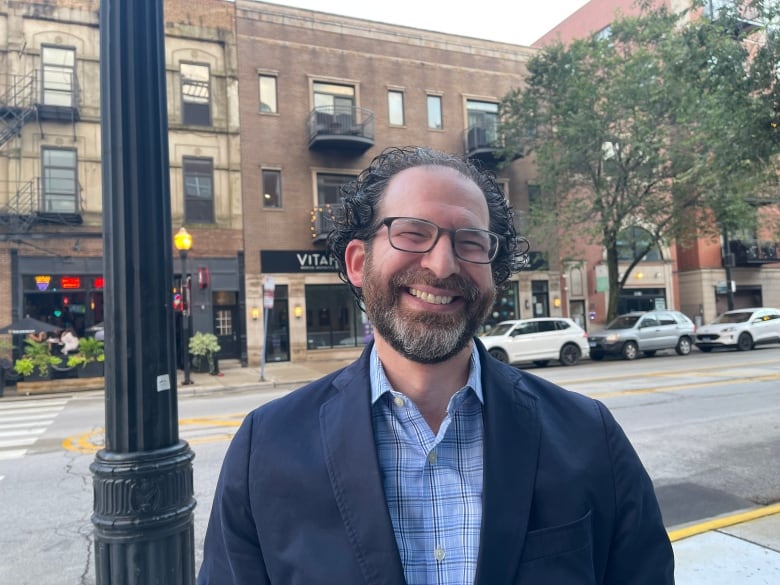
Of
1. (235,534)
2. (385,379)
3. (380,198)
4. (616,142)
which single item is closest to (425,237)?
(380,198)

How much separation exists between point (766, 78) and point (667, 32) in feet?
43.2

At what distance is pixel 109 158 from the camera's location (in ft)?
8.63

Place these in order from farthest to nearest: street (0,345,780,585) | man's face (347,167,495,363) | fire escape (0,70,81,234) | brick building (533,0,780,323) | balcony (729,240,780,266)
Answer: balcony (729,240,780,266), brick building (533,0,780,323), fire escape (0,70,81,234), street (0,345,780,585), man's face (347,167,495,363)

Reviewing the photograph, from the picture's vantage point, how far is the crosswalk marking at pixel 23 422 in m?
8.31

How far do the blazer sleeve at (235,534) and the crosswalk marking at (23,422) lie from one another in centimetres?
772

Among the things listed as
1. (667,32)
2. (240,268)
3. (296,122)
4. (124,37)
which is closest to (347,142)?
(296,122)

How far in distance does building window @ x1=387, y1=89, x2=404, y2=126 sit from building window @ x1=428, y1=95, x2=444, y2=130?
126cm

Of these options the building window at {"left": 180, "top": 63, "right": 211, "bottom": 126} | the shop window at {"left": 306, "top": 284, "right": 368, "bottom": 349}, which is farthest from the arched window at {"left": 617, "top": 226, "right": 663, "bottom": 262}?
the building window at {"left": 180, "top": 63, "right": 211, "bottom": 126}

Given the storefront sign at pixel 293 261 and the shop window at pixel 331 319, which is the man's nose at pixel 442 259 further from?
the shop window at pixel 331 319

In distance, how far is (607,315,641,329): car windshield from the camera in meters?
20.7

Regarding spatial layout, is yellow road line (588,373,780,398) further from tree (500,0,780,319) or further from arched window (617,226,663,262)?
arched window (617,226,663,262)

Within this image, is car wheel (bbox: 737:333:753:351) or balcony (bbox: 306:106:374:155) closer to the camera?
balcony (bbox: 306:106:374:155)

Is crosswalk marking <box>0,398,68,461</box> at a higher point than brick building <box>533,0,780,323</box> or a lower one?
lower

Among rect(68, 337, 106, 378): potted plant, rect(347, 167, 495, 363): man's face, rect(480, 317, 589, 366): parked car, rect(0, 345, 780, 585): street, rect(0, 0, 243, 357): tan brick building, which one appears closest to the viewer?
rect(347, 167, 495, 363): man's face
